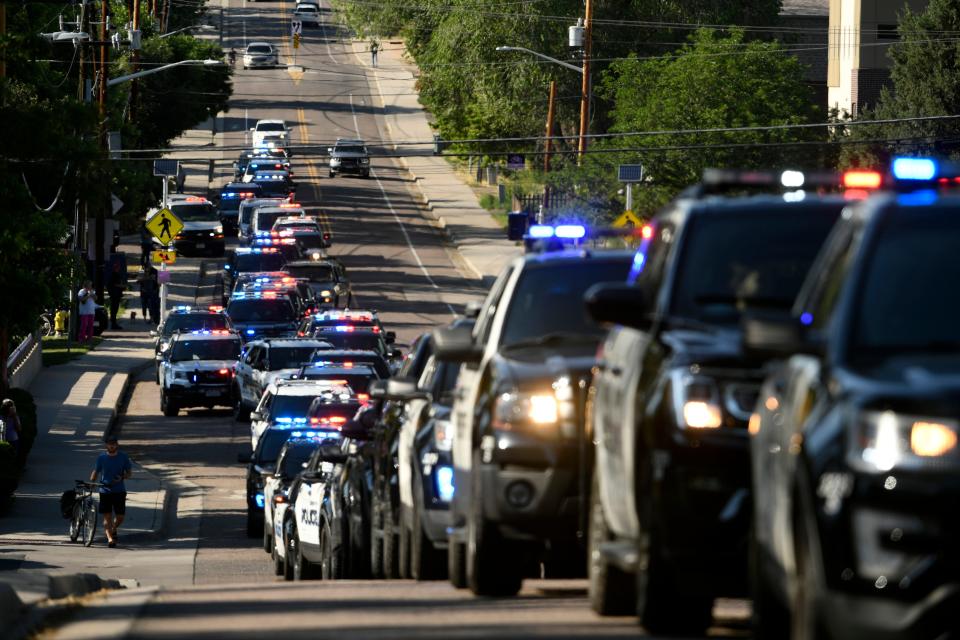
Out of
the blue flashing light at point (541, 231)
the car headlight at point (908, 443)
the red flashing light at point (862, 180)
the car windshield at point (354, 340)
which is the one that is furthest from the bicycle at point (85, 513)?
the car headlight at point (908, 443)

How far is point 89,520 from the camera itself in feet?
92.2

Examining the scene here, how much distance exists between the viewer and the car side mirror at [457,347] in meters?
12.3

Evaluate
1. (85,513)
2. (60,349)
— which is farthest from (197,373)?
(85,513)

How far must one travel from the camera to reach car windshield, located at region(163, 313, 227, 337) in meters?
46.0

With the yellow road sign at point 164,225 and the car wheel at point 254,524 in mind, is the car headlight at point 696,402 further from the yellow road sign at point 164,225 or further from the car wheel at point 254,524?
the yellow road sign at point 164,225

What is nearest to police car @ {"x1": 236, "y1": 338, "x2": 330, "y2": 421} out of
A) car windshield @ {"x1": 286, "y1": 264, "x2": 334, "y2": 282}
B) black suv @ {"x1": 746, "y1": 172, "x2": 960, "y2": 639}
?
car windshield @ {"x1": 286, "y1": 264, "x2": 334, "y2": 282}

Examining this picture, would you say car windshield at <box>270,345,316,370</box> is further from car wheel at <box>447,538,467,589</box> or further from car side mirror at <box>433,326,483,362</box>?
car side mirror at <box>433,326,483,362</box>

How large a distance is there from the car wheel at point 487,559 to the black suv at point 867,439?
13.2 ft

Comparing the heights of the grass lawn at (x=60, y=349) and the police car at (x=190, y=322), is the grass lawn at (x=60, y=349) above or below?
below

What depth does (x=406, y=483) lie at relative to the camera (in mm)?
14594

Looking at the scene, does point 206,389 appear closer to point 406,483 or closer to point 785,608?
point 406,483

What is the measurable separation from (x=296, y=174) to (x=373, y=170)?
3.81 m

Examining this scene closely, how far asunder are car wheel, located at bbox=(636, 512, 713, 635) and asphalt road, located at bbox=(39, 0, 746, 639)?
198mm

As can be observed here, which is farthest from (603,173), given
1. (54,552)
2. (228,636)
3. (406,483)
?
(228,636)
